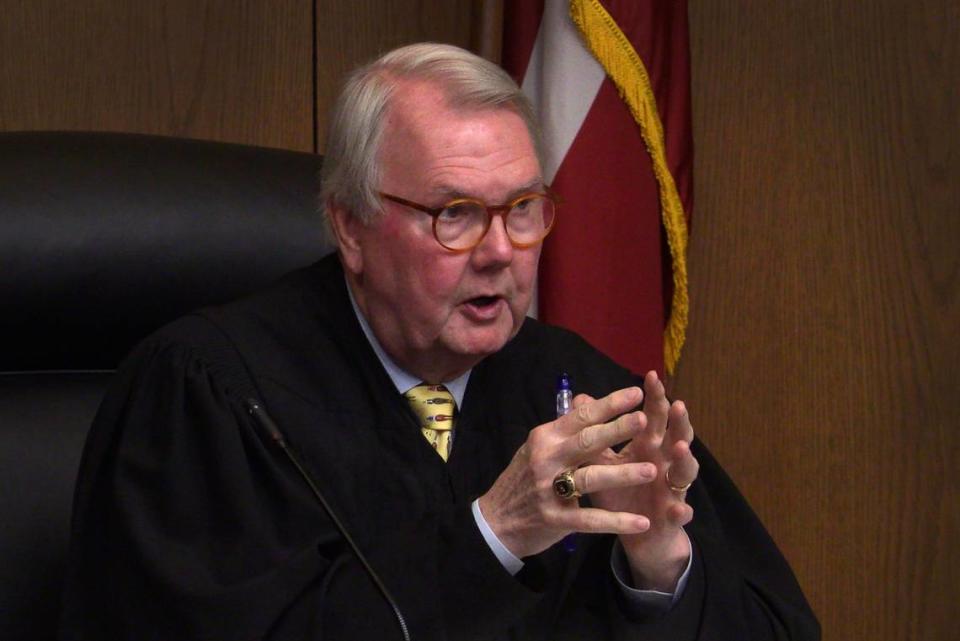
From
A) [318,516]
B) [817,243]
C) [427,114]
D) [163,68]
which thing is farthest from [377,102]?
[817,243]

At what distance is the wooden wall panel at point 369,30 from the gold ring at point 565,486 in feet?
5.27

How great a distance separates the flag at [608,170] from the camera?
258 centimetres

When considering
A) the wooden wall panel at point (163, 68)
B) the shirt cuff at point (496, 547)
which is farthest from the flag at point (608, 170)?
the shirt cuff at point (496, 547)

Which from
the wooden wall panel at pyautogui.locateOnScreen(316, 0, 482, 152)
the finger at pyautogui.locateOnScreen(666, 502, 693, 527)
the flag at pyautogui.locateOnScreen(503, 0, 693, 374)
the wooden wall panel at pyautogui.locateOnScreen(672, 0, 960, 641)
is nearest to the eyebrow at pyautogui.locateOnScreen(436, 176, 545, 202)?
the finger at pyautogui.locateOnScreen(666, 502, 693, 527)

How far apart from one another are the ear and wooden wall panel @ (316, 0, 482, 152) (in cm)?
105

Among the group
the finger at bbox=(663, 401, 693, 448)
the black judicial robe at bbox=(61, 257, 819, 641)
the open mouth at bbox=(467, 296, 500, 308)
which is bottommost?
the black judicial robe at bbox=(61, 257, 819, 641)

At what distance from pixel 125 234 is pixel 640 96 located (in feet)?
3.98

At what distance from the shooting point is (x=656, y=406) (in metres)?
1.49

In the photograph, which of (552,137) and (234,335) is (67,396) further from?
(552,137)

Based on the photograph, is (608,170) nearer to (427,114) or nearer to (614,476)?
(427,114)

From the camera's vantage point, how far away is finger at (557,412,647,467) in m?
1.37

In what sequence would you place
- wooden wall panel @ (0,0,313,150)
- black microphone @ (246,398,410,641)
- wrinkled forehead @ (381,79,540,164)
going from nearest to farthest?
1. black microphone @ (246,398,410,641)
2. wrinkled forehead @ (381,79,540,164)
3. wooden wall panel @ (0,0,313,150)

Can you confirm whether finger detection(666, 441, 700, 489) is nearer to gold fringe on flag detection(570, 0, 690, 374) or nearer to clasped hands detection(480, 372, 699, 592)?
clasped hands detection(480, 372, 699, 592)

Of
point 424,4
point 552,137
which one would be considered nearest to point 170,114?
point 424,4
